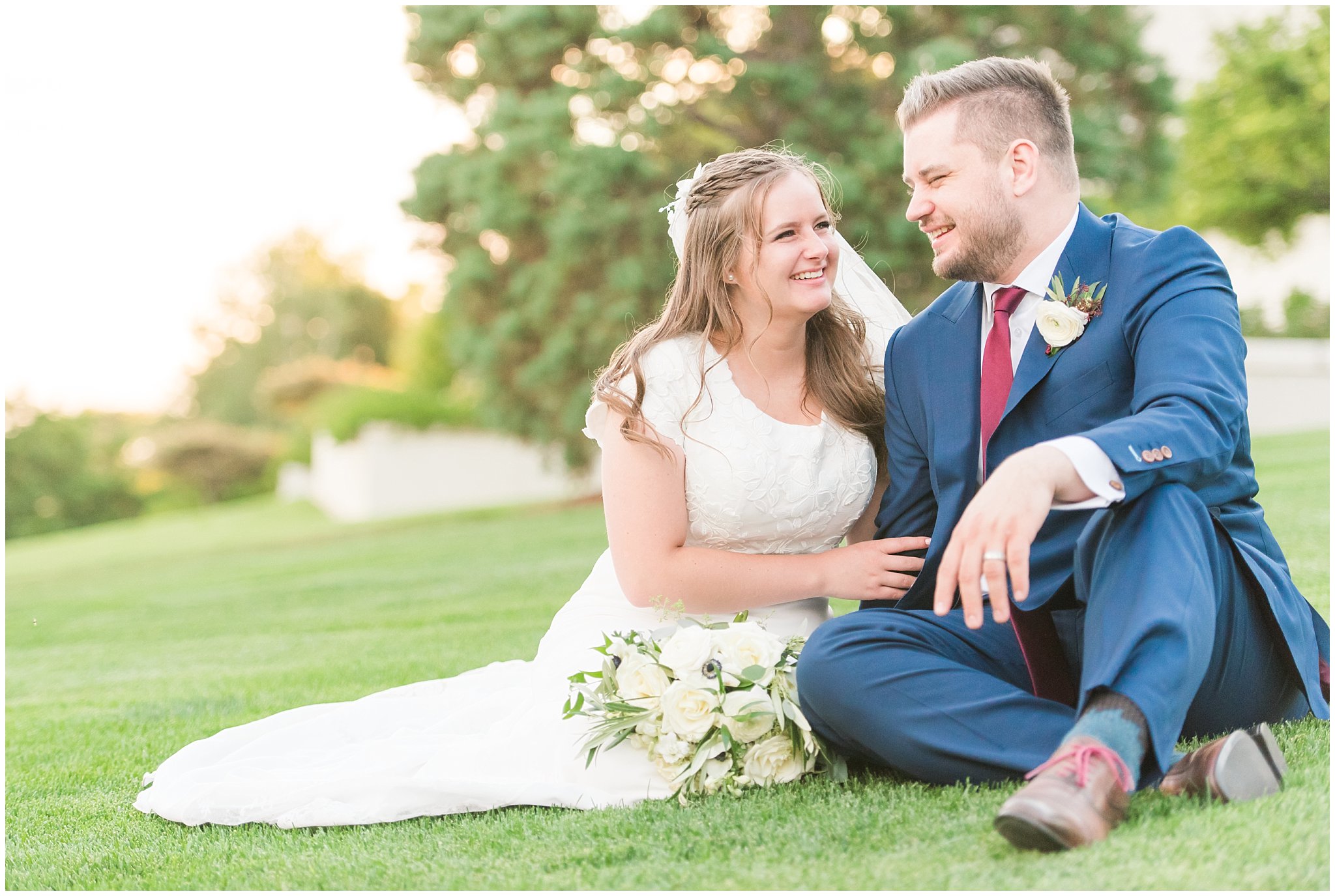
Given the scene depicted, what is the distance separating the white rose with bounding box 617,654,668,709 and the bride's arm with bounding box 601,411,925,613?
12.3 inches

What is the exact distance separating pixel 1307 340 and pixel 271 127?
2340cm

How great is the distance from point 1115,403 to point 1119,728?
0.96m

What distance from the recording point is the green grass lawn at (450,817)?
2.28m

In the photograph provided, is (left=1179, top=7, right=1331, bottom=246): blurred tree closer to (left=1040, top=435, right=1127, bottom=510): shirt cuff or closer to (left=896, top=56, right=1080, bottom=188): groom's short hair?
(left=896, top=56, right=1080, bottom=188): groom's short hair

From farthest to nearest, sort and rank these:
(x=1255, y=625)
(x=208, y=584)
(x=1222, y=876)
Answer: (x=208, y=584) → (x=1255, y=625) → (x=1222, y=876)

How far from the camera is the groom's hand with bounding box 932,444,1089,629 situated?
7.69 ft

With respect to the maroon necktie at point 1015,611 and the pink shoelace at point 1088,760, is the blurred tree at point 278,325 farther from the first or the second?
the pink shoelace at point 1088,760

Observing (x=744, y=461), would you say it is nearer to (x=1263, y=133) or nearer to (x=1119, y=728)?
(x=1119, y=728)

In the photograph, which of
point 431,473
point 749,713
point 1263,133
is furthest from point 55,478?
point 749,713

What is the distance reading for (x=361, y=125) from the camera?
2283 cm

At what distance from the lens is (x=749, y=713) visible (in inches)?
117

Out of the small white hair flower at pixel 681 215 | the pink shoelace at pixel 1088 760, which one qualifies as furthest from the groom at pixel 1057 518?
the small white hair flower at pixel 681 215

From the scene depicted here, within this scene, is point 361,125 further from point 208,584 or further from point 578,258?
point 208,584

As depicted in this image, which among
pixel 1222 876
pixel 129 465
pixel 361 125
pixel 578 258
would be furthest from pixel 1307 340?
pixel 129 465
